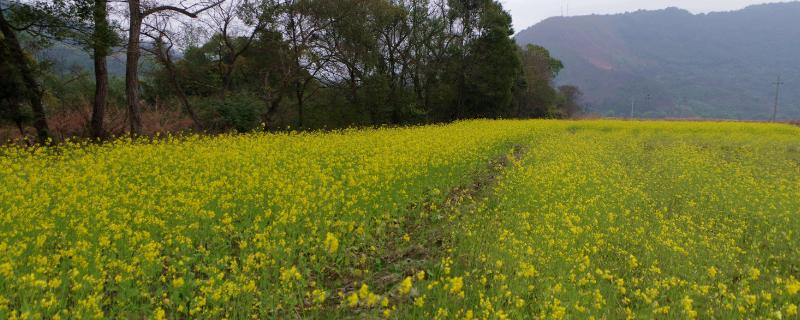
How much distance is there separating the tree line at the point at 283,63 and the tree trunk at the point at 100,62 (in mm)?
32

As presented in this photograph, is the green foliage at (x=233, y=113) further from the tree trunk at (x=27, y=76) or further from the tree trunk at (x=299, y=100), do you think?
the tree trunk at (x=27, y=76)

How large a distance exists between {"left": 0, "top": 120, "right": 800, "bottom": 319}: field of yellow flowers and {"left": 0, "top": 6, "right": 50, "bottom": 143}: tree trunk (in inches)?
201

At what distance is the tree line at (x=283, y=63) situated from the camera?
12414 mm

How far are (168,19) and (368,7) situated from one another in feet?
36.5

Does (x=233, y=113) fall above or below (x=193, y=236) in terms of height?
above

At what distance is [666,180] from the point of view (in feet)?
30.7

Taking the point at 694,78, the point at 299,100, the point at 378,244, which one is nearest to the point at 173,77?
the point at 299,100

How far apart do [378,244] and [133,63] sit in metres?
12.3

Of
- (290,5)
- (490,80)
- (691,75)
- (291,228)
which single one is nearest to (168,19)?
(290,5)

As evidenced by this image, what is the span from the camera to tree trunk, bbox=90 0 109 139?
1239 cm

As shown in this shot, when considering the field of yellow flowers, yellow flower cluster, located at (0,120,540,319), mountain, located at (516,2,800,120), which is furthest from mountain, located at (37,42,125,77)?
mountain, located at (516,2,800,120)

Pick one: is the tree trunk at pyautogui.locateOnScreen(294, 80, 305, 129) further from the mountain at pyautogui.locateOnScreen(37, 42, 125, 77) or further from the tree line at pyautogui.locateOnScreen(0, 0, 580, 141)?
the mountain at pyautogui.locateOnScreen(37, 42, 125, 77)

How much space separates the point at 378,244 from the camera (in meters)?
5.32

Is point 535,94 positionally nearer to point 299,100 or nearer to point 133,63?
point 299,100
